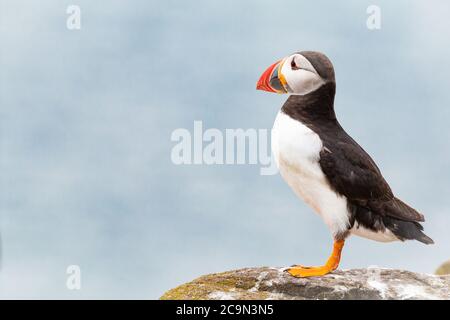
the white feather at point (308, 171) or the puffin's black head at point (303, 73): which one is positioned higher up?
the puffin's black head at point (303, 73)

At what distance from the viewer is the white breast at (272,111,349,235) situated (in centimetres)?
769

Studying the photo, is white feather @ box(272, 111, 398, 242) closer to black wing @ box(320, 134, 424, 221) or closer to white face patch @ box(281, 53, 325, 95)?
black wing @ box(320, 134, 424, 221)

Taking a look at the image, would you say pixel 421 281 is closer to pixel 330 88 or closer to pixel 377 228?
pixel 377 228

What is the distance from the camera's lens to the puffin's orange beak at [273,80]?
26.4 feet

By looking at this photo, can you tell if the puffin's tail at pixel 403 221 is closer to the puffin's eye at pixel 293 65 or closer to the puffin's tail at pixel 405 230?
the puffin's tail at pixel 405 230

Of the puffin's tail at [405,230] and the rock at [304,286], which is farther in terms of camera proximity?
the puffin's tail at [405,230]

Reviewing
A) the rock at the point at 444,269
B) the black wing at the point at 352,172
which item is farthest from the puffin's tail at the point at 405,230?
the rock at the point at 444,269

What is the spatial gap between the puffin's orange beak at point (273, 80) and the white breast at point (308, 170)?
42 cm

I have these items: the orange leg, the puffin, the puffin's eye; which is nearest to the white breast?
the puffin

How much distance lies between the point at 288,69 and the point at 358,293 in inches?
104

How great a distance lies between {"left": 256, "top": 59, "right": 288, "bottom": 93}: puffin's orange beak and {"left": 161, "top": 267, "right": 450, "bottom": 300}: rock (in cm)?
212

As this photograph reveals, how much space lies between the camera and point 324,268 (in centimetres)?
808
